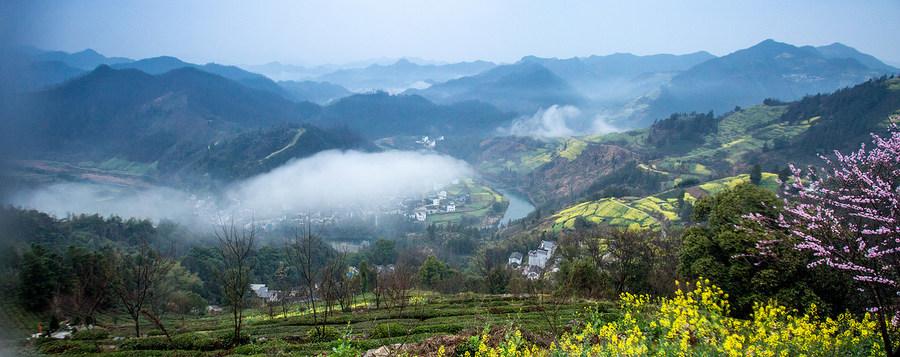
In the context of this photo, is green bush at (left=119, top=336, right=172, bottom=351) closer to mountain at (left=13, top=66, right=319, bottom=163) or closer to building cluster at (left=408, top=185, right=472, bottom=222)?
building cluster at (left=408, top=185, right=472, bottom=222)

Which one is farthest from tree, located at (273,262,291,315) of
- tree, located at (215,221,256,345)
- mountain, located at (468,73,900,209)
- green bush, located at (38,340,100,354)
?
mountain, located at (468,73,900,209)

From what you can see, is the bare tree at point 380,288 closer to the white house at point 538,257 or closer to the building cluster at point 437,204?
the white house at point 538,257

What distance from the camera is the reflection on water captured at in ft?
361

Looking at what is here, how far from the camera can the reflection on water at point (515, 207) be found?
361 feet

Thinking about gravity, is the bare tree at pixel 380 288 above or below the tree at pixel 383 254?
above

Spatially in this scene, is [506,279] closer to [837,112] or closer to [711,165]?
[711,165]

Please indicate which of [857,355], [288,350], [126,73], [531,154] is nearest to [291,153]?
[531,154]

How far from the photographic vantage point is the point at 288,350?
1290 cm

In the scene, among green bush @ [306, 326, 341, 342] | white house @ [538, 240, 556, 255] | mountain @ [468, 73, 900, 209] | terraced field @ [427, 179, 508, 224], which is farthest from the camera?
terraced field @ [427, 179, 508, 224]

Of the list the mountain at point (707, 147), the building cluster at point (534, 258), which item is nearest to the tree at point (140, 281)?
the building cluster at point (534, 258)

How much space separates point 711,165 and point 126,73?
24030cm

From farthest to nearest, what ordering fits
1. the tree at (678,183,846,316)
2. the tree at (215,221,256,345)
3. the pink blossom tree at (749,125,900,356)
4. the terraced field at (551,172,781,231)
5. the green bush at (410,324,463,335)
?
the terraced field at (551,172,781,231), the green bush at (410,324,463,335), the tree at (215,221,256,345), the tree at (678,183,846,316), the pink blossom tree at (749,125,900,356)

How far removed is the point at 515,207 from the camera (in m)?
121

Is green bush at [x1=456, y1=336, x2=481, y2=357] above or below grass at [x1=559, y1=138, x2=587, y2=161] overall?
below
